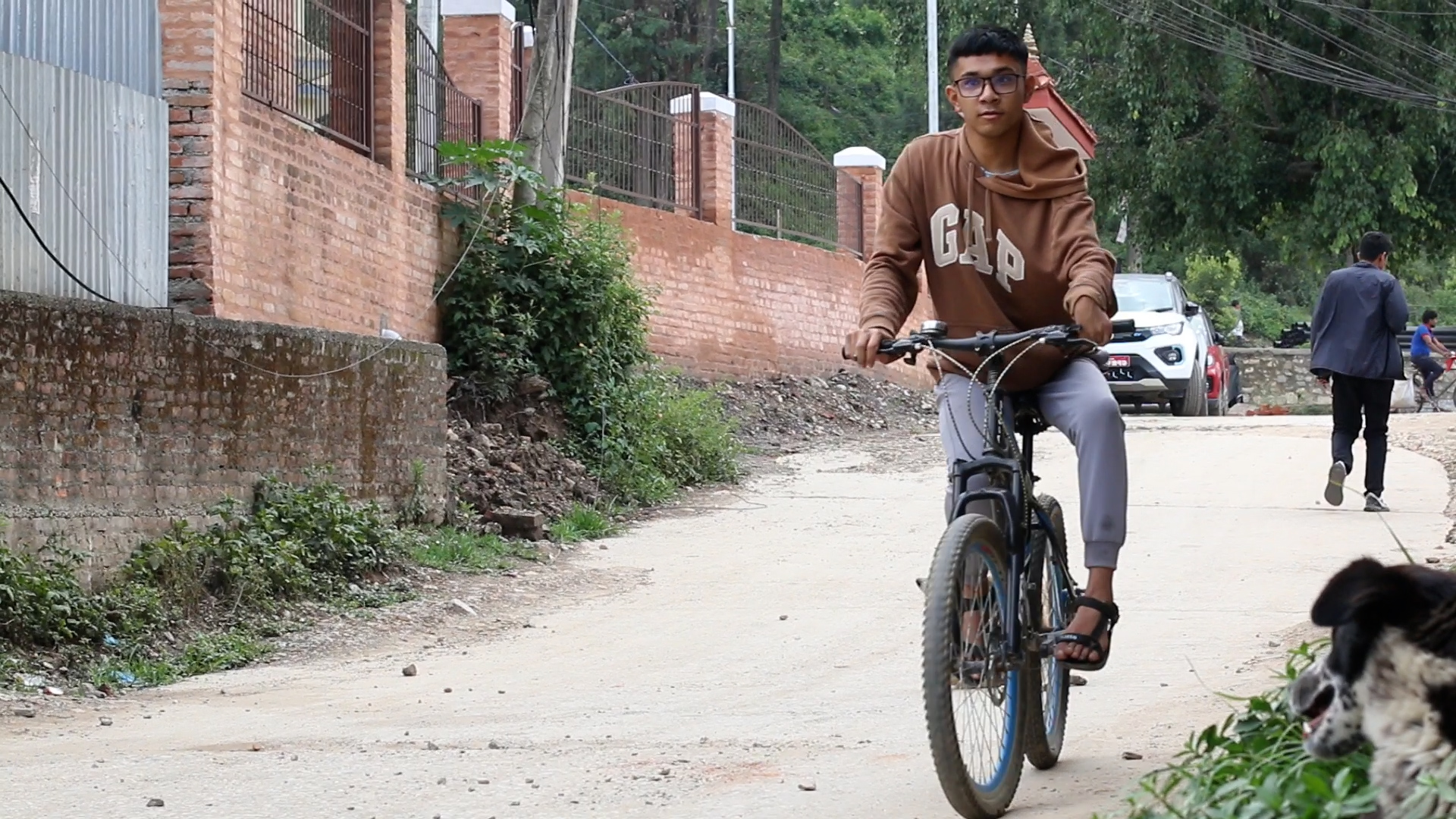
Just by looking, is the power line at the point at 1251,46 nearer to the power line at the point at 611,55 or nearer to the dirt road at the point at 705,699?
the dirt road at the point at 705,699

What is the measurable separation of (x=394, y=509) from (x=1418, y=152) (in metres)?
17.2

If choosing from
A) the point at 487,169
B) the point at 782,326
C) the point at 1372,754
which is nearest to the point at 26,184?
the point at 487,169

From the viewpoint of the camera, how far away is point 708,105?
21.0m

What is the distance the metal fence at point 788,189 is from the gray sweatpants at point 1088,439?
16.7m

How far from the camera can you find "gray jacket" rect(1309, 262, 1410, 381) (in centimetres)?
1164

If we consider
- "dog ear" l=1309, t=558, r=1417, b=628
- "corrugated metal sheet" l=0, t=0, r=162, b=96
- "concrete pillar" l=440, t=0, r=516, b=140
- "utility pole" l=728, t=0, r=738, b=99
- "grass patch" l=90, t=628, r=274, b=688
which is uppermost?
"utility pole" l=728, t=0, r=738, b=99

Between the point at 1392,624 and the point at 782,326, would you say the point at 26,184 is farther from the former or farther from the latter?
the point at 782,326

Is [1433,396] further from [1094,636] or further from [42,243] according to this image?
[1094,636]

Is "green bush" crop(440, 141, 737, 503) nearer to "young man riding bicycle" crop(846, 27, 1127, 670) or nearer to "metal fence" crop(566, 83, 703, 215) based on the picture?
"metal fence" crop(566, 83, 703, 215)

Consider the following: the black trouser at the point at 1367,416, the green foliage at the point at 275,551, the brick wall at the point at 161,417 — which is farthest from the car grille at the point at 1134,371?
the green foliage at the point at 275,551

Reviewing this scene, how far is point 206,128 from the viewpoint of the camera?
1098 centimetres

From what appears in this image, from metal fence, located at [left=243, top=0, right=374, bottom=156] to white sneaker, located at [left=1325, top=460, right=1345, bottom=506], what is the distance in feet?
23.5

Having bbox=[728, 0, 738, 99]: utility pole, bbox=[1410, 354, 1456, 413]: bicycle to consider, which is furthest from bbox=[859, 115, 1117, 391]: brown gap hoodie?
bbox=[728, 0, 738, 99]: utility pole

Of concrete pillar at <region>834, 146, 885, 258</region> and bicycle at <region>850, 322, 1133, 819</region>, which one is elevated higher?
concrete pillar at <region>834, 146, 885, 258</region>
